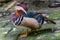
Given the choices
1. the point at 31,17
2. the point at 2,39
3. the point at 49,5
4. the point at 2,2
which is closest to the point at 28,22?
the point at 31,17

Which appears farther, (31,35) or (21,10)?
(31,35)

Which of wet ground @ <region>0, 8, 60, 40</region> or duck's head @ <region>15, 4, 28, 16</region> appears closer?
duck's head @ <region>15, 4, 28, 16</region>

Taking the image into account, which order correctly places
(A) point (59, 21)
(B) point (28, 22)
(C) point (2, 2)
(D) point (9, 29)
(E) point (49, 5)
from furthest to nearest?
1. (C) point (2, 2)
2. (E) point (49, 5)
3. (A) point (59, 21)
4. (D) point (9, 29)
5. (B) point (28, 22)

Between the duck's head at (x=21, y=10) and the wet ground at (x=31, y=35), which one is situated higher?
the duck's head at (x=21, y=10)

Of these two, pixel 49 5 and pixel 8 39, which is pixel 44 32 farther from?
pixel 49 5

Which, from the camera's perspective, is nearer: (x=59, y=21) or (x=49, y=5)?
(x=59, y=21)

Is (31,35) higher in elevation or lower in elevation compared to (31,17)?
lower

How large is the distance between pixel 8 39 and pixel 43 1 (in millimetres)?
1793

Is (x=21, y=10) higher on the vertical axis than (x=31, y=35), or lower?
higher

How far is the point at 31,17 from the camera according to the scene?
2.57 metres

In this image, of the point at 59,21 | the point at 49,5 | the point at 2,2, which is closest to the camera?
the point at 59,21

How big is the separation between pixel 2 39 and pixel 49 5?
169cm

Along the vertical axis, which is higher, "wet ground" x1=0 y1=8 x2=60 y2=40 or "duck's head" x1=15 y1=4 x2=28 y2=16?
"duck's head" x1=15 y1=4 x2=28 y2=16

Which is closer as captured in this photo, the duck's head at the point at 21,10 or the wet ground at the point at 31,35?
the duck's head at the point at 21,10
